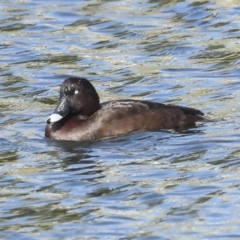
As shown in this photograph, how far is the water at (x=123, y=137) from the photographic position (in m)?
8.43

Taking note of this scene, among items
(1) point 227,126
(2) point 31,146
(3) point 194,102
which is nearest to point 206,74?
(3) point 194,102

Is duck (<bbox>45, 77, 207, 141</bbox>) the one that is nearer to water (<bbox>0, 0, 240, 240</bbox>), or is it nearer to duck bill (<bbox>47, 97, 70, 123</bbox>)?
duck bill (<bbox>47, 97, 70, 123</bbox>)

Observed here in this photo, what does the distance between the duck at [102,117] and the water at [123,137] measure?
149mm

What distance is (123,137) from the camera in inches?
443

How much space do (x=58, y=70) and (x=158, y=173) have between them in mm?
5166

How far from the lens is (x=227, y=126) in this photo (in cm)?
1132

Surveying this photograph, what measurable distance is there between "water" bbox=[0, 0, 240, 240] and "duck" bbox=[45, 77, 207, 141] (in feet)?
0.49

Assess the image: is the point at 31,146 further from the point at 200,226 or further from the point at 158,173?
the point at 200,226

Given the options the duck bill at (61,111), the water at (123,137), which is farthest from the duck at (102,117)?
the water at (123,137)

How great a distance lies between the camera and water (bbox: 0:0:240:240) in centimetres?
843

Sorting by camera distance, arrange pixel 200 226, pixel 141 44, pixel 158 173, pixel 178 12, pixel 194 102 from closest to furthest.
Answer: pixel 200 226, pixel 158 173, pixel 194 102, pixel 141 44, pixel 178 12

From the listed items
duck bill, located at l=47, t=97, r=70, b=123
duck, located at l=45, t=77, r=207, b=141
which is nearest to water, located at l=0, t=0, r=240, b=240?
A: duck, located at l=45, t=77, r=207, b=141

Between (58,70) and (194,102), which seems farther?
(58,70)

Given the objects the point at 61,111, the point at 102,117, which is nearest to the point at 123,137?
the point at 102,117
